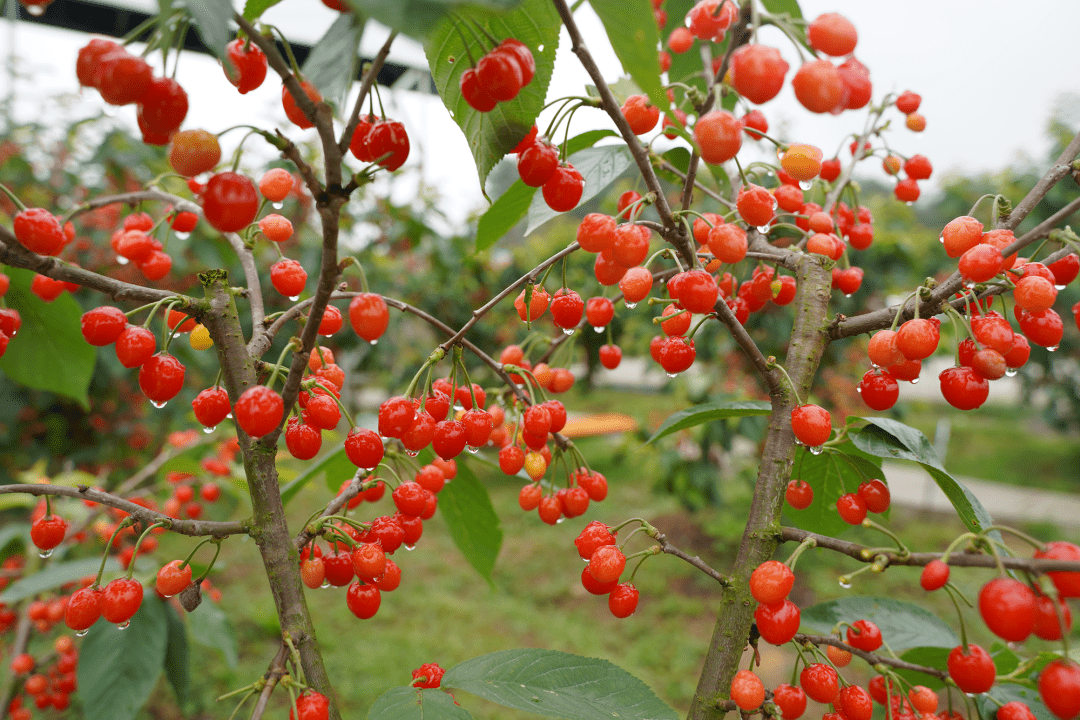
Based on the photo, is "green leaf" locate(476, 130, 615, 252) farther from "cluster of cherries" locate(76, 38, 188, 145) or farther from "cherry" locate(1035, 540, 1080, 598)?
"cherry" locate(1035, 540, 1080, 598)

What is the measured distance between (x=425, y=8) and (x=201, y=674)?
368 centimetres

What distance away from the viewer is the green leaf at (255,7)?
0.58 meters

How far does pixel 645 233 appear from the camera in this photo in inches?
29.2

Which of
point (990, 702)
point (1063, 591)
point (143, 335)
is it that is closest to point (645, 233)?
point (1063, 591)

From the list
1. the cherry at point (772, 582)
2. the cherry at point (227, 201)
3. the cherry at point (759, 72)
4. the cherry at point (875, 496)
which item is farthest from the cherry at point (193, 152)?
the cherry at point (875, 496)

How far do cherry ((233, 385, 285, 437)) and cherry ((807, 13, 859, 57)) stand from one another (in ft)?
2.16

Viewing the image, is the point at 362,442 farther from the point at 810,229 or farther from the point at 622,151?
the point at 810,229

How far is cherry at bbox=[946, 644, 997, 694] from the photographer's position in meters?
0.63

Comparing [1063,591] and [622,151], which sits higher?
[622,151]

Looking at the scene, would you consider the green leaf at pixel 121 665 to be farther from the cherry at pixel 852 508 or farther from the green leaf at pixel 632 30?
the green leaf at pixel 632 30

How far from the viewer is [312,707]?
2.28ft

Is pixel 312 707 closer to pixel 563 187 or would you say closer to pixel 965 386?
pixel 563 187

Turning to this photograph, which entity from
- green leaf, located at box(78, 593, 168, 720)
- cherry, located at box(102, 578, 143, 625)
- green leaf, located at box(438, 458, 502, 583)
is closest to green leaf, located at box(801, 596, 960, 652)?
green leaf, located at box(438, 458, 502, 583)

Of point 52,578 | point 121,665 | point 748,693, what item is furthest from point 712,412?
point 52,578
